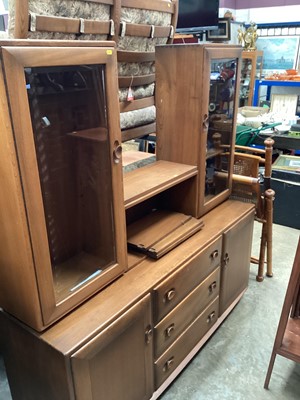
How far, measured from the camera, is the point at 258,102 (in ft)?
14.6

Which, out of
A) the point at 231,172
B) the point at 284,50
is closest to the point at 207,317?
the point at 231,172

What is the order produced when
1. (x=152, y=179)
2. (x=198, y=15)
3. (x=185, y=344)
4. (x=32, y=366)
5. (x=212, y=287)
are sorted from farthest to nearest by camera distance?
(x=198, y=15), (x=212, y=287), (x=185, y=344), (x=152, y=179), (x=32, y=366)

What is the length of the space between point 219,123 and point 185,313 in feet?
2.98

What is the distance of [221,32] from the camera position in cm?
407

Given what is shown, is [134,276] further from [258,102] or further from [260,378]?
[258,102]

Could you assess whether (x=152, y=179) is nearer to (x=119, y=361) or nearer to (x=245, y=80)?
(x=119, y=361)

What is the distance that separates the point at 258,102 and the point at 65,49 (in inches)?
158

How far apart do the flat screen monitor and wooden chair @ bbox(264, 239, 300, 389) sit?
10.2 feet

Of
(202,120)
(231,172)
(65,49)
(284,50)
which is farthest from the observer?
(284,50)

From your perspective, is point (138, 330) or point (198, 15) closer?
point (138, 330)

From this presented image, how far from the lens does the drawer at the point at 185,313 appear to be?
1.38 metres

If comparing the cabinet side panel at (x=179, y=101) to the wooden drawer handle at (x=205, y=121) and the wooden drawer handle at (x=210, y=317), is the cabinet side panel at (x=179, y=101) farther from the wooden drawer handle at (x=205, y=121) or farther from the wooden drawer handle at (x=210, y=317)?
the wooden drawer handle at (x=210, y=317)

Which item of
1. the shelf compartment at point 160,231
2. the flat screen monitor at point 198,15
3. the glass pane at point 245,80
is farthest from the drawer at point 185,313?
the glass pane at point 245,80

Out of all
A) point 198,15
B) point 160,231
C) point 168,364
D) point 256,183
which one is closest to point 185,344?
point 168,364
